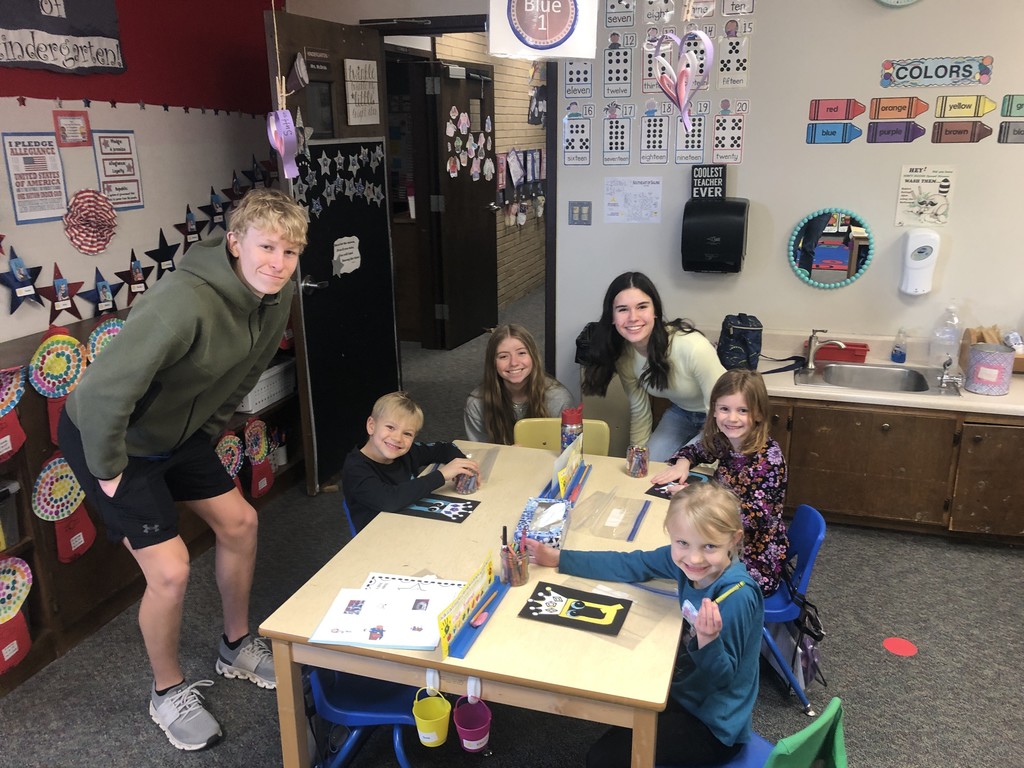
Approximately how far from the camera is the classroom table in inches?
62.2

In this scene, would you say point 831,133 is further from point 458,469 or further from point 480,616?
point 480,616

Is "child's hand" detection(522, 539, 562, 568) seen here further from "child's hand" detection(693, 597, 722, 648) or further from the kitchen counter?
the kitchen counter

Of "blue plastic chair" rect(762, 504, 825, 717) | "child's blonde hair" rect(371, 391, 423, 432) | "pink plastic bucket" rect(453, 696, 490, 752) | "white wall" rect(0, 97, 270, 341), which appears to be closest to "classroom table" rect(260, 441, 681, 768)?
"pink plastic bucket" rect(453, 696, 490, 752)

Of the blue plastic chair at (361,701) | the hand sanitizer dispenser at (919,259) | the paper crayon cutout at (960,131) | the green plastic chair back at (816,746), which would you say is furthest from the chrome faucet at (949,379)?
the blue plastic chair at (361,701)

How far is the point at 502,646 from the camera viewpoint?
5.48 ft

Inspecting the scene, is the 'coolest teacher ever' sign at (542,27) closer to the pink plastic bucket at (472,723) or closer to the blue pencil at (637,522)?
the blue pencil at (637,522)

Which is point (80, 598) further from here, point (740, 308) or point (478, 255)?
point (478, 255)

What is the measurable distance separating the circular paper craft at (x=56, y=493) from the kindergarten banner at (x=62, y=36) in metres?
1.29

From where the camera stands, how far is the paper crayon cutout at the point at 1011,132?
11.3ft

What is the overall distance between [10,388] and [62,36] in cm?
123

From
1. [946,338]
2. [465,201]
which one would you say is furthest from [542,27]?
[465,201]

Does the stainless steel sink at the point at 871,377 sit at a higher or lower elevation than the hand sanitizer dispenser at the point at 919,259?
lower

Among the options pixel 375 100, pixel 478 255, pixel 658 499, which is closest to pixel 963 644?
pixel 658 499

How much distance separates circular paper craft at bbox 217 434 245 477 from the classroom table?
1.48 m
